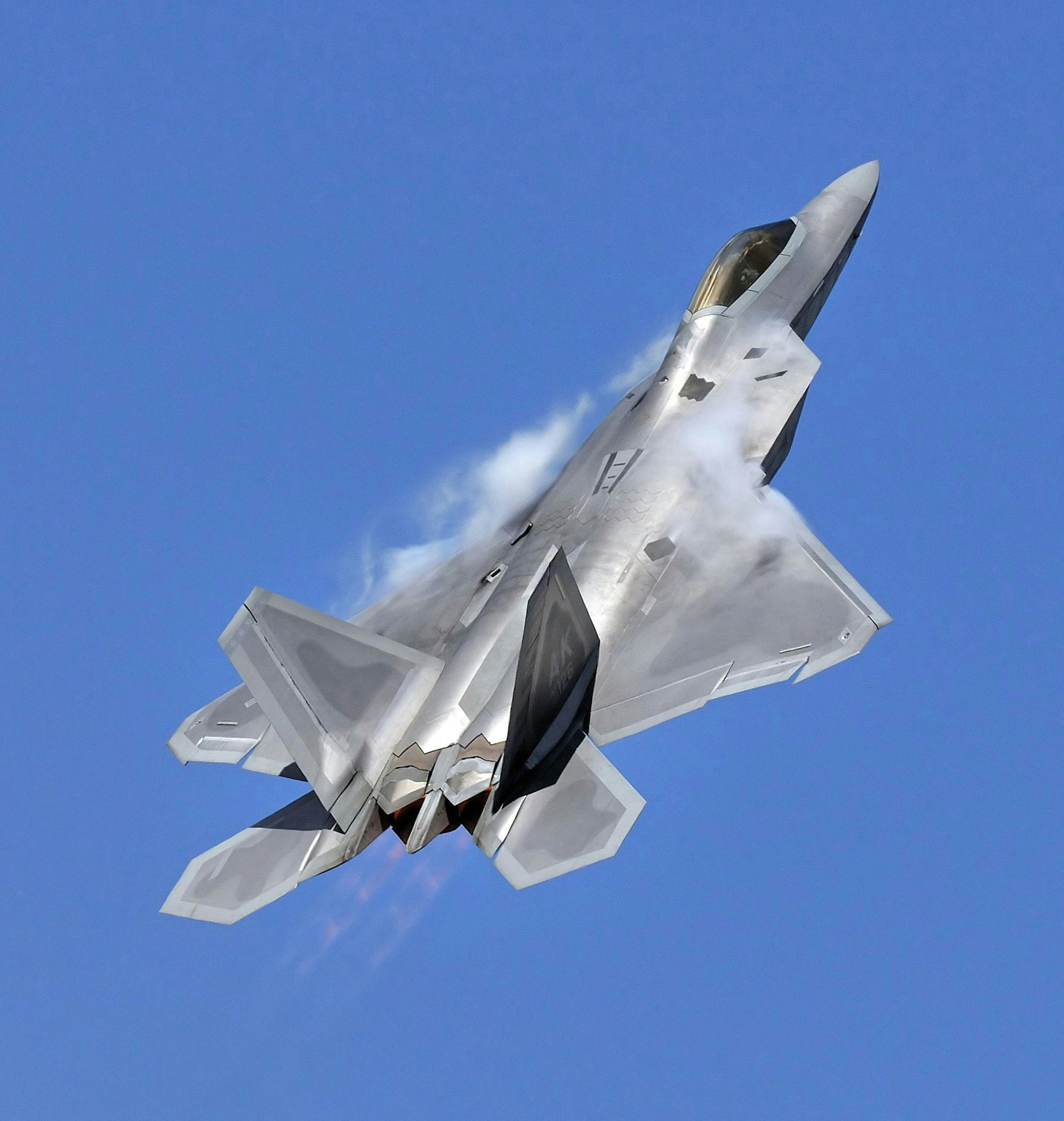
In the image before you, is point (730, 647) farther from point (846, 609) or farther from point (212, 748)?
point (212, 748)

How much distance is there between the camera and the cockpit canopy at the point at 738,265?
19766 mm

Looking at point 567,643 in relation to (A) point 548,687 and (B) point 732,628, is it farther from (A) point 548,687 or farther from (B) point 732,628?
(B) point 732,628

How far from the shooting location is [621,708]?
51.4 feet

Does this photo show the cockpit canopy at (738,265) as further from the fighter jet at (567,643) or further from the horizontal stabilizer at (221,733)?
the horizontal stabilizer at (221,733)

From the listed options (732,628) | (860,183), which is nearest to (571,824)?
(732,628)

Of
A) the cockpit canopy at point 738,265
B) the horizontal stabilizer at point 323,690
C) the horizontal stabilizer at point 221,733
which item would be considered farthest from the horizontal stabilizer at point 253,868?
the cockpit canopy at point 738,265

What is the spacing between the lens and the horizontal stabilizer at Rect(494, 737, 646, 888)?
45.2 feet

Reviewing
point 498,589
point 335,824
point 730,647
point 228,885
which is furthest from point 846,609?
point 228,885

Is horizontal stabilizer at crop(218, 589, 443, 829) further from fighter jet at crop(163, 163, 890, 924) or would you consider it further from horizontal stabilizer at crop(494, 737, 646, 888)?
horizontal stabilizer at crop(494, 737, 646, 888)

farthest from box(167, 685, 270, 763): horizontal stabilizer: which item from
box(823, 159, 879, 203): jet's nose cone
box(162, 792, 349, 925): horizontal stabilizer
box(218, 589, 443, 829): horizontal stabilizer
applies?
box(823, 159, 879, 203): jet's nose cone

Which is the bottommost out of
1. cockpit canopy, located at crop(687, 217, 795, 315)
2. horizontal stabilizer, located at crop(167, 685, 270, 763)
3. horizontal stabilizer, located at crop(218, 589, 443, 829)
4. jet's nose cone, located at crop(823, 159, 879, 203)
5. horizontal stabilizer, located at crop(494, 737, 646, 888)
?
horizontal stabilizer, located at crop(494, 737, 646, 888)

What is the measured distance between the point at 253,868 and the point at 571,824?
2940mm

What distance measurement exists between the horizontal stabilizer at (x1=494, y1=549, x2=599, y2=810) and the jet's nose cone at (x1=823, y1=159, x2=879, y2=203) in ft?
31.8

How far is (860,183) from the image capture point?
22.1 meters
